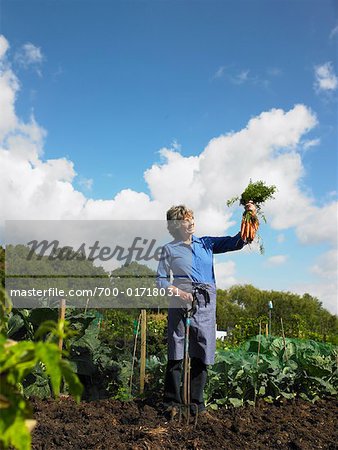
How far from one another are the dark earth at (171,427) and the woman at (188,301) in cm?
29

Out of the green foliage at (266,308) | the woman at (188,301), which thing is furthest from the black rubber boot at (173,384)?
the green foliage at (266,308)

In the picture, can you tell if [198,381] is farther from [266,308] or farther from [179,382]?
[266,308]

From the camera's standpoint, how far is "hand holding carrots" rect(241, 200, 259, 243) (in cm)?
418

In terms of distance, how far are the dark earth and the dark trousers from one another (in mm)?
165

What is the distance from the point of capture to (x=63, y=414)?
160 inches

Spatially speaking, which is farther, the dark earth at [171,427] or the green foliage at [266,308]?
the green foliage at [266,308]

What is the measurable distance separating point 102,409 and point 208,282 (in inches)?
54.8

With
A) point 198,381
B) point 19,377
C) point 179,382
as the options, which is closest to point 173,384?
point 179,382

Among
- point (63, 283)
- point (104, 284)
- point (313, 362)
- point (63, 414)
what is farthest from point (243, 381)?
point (63, 283)

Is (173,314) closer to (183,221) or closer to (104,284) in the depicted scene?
(183,221)

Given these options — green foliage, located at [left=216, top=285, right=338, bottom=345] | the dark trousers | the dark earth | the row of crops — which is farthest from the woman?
green foliage, located at [left=216, top=285, right=338, bottom=345]

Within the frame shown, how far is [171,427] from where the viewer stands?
3719mm

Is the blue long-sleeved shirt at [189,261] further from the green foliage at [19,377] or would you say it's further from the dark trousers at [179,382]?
the green foliage at [19,377]

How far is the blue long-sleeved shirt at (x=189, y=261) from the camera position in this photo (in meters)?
4.16
